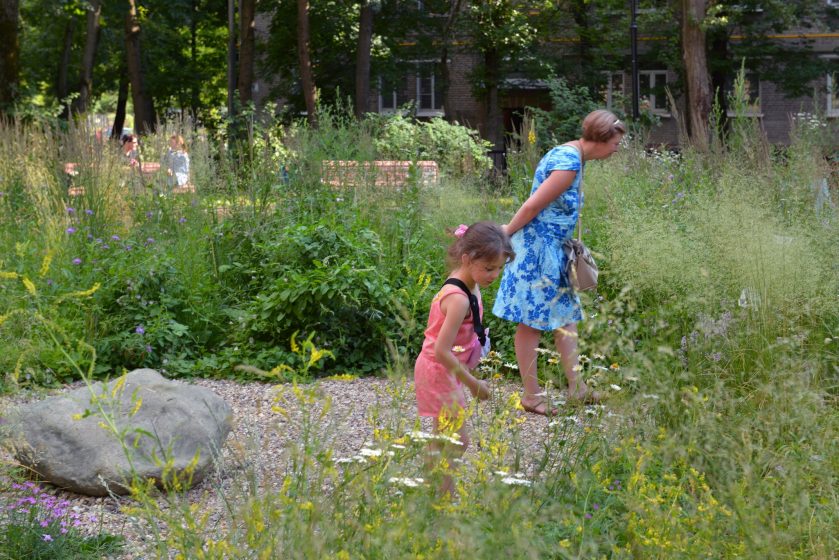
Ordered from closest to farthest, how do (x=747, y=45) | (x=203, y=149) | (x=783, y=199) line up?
1. (x=783, y=199)
2. (x=203, y=149)
3. (x=747, y=45)

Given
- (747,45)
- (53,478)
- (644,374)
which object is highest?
(747,45)

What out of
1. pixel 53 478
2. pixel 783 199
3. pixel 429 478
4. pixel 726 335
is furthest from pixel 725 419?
pixel 783 199

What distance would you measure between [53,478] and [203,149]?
16.5ft

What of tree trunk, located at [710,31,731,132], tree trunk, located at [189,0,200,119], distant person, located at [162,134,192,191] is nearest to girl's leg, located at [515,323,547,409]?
distant person, located at [162,134,192,191]

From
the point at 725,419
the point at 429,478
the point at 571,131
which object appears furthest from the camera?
the point at 571,131

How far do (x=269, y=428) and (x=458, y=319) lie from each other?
125 centimetres

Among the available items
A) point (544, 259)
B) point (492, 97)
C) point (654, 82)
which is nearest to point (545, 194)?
point (544, 259)

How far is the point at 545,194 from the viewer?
5191 mm

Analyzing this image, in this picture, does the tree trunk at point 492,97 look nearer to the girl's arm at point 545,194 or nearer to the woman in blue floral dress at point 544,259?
the woman in blue floral dress at point 544,259

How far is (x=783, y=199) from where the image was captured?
6816 millimetres

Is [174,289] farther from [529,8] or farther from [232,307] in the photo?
[529,8]

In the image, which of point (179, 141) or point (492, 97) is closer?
point (179, 141)

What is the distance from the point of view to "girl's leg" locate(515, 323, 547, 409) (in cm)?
532

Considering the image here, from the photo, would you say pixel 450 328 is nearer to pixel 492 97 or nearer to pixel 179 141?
pixel 179 141
